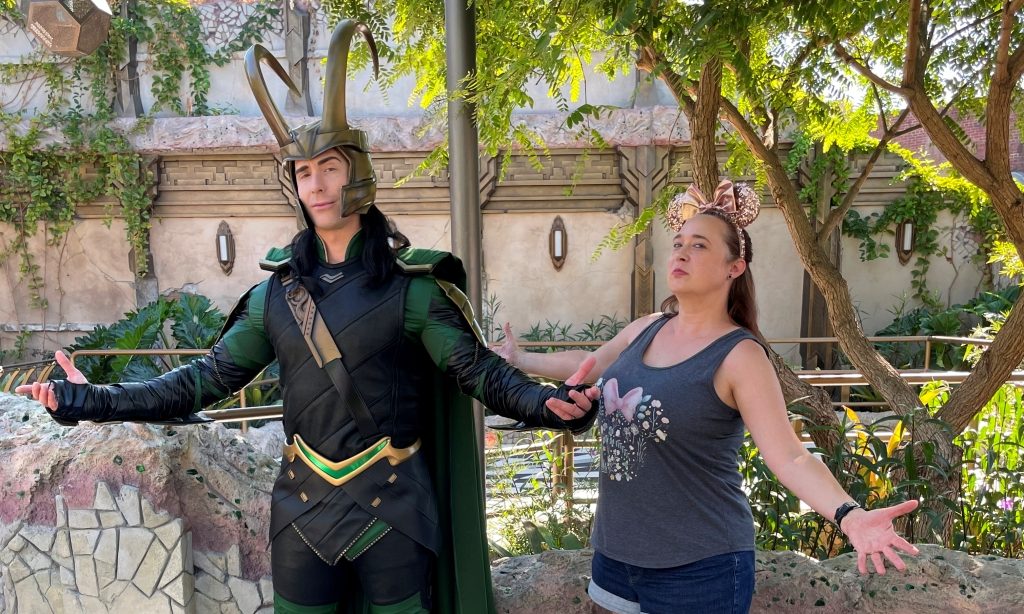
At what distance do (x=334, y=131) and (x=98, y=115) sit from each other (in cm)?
745

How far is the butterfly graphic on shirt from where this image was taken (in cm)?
146

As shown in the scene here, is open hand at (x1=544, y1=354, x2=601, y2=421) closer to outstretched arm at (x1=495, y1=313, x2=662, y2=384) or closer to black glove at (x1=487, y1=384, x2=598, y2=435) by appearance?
black glove at (x1=487, y1=384, x2=598, y2=435)

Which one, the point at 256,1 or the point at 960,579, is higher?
the point at 256,1

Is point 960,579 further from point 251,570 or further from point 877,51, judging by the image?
point 877,51

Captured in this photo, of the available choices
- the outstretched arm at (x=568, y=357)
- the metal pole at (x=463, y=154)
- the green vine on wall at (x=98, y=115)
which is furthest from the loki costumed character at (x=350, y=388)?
the green vine on wall at (x=98, y=115)

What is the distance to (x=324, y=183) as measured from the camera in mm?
1635

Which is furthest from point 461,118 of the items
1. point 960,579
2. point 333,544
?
point 960,579

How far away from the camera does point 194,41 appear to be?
25.5 feet

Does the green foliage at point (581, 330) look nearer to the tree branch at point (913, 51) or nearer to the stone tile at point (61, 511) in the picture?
the tree branch at point (913, 51)

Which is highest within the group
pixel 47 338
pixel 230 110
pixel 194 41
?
pixel 194 41

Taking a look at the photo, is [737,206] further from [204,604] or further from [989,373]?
[989,373]

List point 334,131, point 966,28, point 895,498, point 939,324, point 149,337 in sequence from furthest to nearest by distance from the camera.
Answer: point 939,324
point 149,337
point 966,28
point 895,498
point 334,131

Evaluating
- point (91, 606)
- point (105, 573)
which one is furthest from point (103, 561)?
point (91, 606)

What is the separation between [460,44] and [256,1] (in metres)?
6.98
